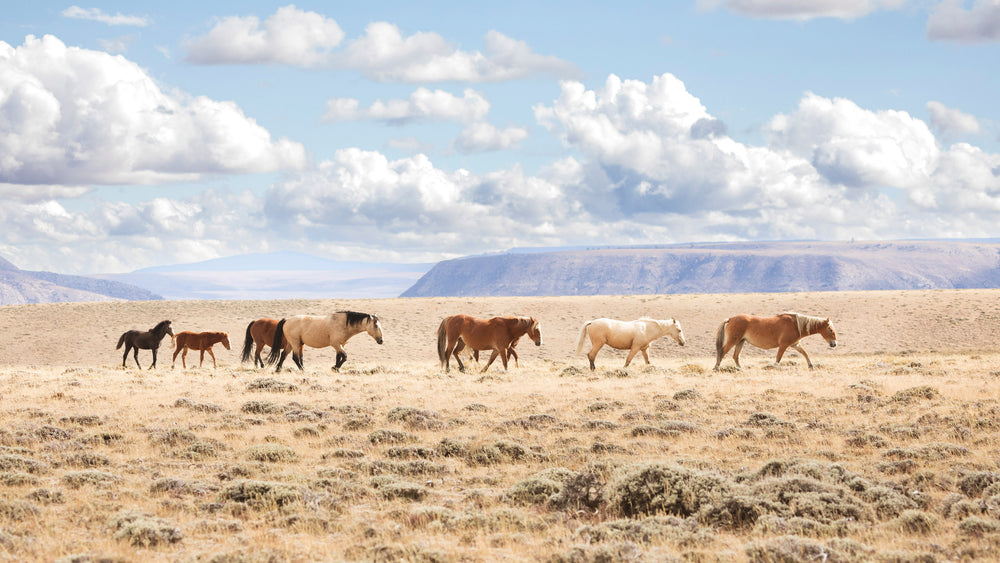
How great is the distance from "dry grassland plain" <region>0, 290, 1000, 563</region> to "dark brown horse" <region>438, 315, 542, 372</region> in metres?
1.40

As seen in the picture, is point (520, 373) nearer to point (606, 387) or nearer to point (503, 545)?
point (606, 387)

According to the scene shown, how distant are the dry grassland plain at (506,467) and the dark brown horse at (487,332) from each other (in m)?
1.40

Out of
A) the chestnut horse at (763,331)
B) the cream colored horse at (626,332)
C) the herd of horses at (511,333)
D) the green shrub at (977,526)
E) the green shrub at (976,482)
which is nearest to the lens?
the green shrub at (977,526)

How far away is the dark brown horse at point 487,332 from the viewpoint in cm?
2544

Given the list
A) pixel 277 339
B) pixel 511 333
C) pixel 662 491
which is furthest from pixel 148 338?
pixel 662 491

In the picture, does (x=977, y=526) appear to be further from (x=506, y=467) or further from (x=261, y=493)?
(x=261, y=493)

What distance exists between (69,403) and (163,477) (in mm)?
8636

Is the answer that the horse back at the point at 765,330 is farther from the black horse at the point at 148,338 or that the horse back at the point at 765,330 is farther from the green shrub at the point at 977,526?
the black horse at the point at 148,338

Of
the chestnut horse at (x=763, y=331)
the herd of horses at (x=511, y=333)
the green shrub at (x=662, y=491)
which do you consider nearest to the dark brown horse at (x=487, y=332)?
the herd of horses at (x=511, y=333)

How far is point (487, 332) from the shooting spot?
25.5 m

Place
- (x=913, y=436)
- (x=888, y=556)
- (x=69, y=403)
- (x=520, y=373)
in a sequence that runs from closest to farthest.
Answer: (x=888, y=556)
(x=913, y=436)
(x=69, y=403)
(x=520, y=373)

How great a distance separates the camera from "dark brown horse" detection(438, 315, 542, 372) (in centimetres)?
2544

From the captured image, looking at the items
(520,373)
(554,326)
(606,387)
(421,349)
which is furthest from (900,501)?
(554,326)

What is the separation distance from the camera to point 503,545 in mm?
8203
